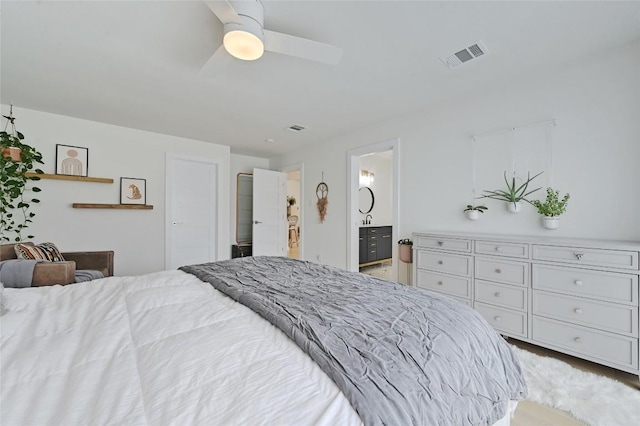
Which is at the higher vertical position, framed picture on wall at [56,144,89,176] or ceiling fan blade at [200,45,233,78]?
ceiling fan blade at [200,45,233,78]

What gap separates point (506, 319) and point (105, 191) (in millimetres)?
5102

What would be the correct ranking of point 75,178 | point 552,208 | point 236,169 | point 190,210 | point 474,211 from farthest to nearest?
point 236,169
point 190,210
point 75,178
point 474,211
point 552,208

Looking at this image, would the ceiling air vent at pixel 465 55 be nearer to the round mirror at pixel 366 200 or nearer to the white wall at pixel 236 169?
the round mirror at pixel 366 200

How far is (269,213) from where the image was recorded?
18.2ft

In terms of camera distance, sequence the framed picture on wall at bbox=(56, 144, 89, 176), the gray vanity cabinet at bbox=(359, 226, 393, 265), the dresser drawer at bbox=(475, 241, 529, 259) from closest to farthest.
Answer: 1. the dresser drawer at bbox=(475, 241, 529, 259)
2. the framed picture on wall at bbox=(56, 144, 89, 176)
3. the gray vanity cabinet at bbox=(359, 226, 393, 265)

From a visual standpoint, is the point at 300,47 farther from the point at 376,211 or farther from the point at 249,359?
the point at 376,211

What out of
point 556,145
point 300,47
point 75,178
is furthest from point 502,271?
point 75,178

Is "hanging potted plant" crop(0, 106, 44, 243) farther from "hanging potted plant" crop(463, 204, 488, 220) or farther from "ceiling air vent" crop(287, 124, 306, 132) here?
"hanging potted plant" crop(463, 204, 488, 220)

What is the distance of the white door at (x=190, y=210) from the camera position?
4520 mm

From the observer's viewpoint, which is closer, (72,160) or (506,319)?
(506,319)

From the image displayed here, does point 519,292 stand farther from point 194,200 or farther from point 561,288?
point 194,200

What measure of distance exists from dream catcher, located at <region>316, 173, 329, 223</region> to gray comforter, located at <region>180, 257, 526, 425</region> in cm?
326

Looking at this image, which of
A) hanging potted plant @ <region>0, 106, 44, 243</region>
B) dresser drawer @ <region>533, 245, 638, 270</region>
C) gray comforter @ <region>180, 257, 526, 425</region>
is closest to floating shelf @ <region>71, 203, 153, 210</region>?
hanging potted plant @ <region>0, 106, 44, 243</region>

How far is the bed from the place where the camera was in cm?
63
